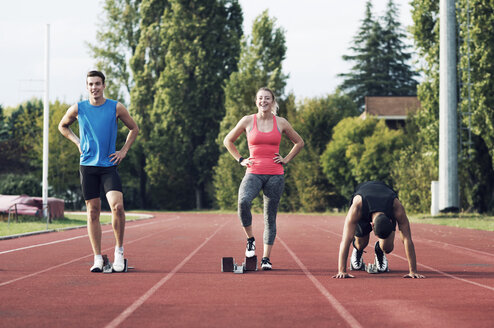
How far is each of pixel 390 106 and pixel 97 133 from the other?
45654mm

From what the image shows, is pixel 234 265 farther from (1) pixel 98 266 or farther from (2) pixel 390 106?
(2) pixel 390 106

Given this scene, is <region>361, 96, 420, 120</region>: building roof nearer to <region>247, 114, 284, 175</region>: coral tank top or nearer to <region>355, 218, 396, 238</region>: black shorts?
<region>247, 114, 284, 175</region>: coral tank top

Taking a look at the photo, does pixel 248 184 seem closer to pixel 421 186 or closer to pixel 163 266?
pixel 163 266

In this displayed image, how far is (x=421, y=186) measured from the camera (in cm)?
3175

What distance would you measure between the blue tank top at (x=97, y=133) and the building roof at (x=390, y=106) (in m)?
43.2

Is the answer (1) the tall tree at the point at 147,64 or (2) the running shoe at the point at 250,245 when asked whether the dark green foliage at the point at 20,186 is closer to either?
(1) the tall tree at the point at 147,64

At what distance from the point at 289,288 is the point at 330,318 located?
1.66 metres

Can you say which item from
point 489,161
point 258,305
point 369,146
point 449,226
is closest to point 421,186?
point 489,161

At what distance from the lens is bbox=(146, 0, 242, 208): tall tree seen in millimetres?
50781

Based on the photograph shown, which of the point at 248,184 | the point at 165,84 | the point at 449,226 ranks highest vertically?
the point at 165,84

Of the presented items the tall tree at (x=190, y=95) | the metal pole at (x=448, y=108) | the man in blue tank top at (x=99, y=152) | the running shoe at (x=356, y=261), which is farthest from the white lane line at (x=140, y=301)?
the tall tree at (x=190, y=95)

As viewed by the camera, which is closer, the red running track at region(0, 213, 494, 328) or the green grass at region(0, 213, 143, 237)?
the red running track at region(0, 213, 494, 328)

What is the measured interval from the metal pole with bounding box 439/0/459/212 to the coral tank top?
20.4 metres

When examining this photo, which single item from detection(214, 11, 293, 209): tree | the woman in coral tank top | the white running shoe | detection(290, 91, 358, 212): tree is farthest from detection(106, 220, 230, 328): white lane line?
detection(214, 11, 293, 209): tree
